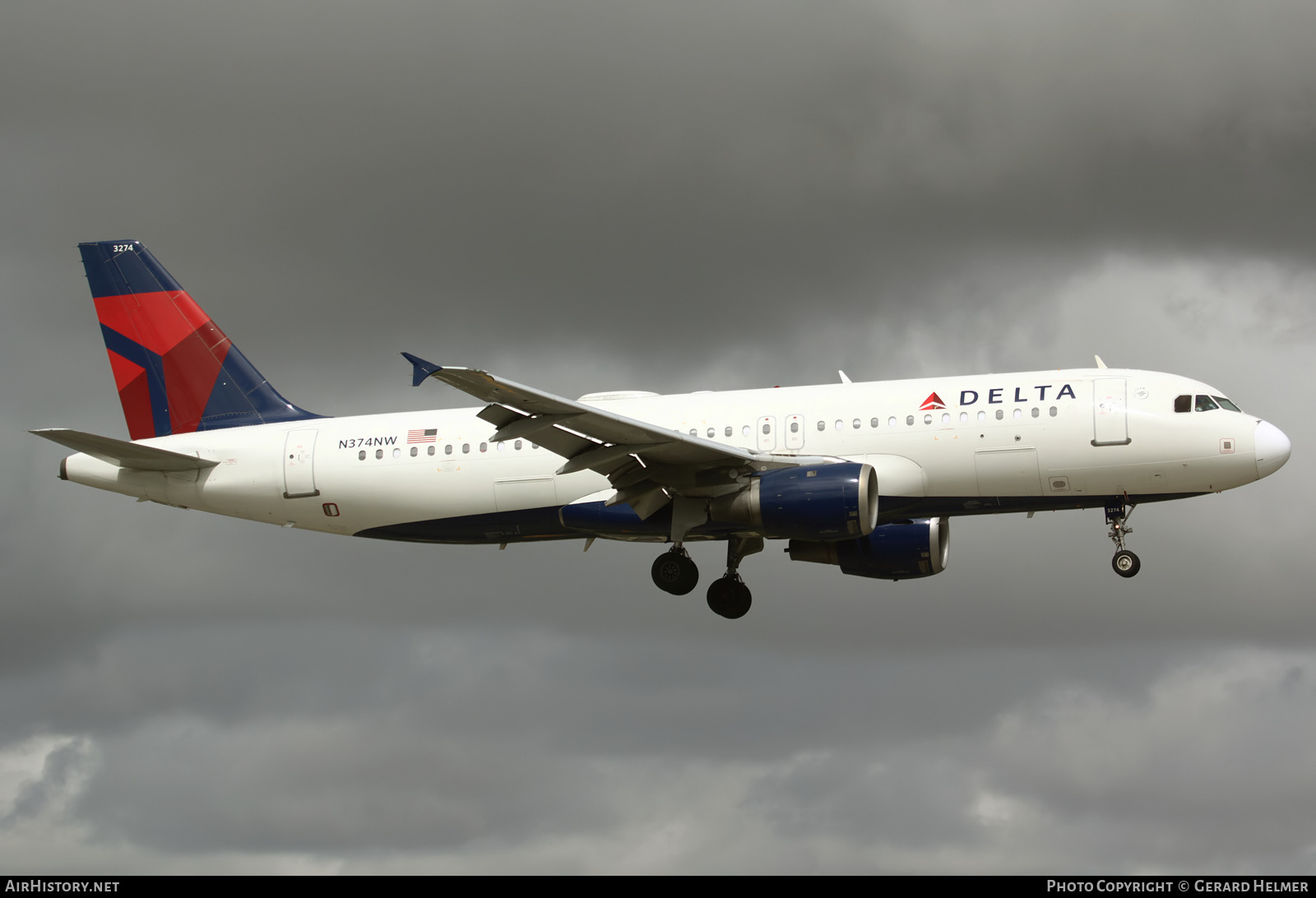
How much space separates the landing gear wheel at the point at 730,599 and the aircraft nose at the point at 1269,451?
14.2 m

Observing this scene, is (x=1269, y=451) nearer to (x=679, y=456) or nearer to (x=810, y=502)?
(x=810, y=502)

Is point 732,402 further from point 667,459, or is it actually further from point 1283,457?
point 1283,457

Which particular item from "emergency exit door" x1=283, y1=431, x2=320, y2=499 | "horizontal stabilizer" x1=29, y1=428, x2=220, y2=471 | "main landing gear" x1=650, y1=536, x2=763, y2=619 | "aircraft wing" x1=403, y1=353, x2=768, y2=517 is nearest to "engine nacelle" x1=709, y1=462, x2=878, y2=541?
"aircraft wing" x1=403, y1=353, x2=768, y2=517

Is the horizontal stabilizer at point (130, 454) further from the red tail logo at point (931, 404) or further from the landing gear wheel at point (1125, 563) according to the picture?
the landing gear wheel at point (1125, 563)

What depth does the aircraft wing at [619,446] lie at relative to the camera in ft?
103

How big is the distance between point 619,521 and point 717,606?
19.7 feet

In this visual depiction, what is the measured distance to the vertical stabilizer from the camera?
1647 inches

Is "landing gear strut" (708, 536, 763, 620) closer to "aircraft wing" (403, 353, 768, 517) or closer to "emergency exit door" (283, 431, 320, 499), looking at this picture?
"aircraft wing" (403, 353, 768, 517)

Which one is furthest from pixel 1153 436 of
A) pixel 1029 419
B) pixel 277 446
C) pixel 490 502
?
pixel 277 446

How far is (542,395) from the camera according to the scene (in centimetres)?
3095

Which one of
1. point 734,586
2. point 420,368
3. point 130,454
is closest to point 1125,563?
point 734,586

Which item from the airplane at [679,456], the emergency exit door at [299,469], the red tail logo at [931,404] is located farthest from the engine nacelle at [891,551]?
the emergency exit door at [299,469]

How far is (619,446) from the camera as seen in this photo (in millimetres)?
34219

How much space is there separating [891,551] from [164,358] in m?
22.2
